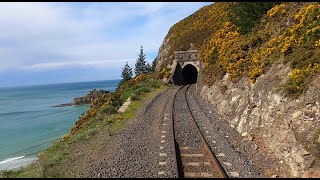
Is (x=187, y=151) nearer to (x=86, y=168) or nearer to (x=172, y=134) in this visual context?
(x=172, y=134)

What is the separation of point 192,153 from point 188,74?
43.6 meters

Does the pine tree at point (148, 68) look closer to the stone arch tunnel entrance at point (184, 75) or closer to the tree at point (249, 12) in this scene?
the stone arch tunnel entrance at point (184, 75)

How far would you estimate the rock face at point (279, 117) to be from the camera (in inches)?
408

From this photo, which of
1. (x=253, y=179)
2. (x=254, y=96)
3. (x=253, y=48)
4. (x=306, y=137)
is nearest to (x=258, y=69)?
(x=254, y=96)

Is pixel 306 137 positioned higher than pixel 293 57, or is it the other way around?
pixel 293 57

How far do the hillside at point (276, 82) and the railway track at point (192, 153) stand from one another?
2225mm

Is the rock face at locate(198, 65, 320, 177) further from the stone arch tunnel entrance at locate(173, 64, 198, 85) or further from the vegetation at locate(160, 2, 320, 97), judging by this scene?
the stone arch tunnel entrance at locate(173, 64, 198, 85)

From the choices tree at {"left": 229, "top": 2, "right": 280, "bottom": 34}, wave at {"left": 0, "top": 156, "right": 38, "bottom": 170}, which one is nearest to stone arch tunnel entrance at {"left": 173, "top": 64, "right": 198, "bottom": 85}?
tree at {"left": 229, "top": 2, "right": 280, "bottom": 34}

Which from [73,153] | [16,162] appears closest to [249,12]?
[73,153]

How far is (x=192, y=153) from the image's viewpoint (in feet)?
41.6

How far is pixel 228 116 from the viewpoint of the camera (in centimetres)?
1866

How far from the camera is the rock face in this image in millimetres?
10359

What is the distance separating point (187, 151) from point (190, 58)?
3927 cm

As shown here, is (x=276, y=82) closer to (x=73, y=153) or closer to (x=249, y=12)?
(x=73, y=153)
